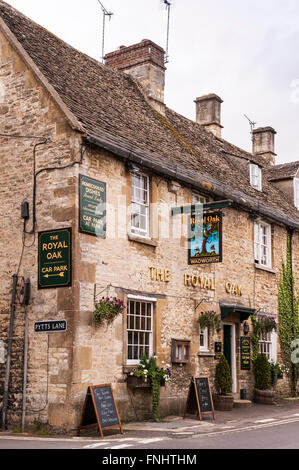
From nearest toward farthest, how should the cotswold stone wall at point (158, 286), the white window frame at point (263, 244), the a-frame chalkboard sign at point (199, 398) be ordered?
the cotswold stone wall at point (158, 286) < the a-frame chalkboard sign at point (199, 398) < the white window frame at point (263, 244)

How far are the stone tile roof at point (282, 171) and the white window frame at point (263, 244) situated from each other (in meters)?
5.01

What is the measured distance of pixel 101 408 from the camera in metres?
13.0

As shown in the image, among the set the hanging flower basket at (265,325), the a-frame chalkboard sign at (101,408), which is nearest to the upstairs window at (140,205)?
the a-frame chalkboard sign at (101,408)

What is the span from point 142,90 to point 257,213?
5.50 metres

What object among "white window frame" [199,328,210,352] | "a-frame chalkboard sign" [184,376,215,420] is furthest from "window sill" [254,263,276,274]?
"a-frame chalkboard sign" [184,376,215,420]

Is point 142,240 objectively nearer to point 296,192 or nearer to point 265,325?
point 265,325

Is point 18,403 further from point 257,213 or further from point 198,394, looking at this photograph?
A: point 257,213

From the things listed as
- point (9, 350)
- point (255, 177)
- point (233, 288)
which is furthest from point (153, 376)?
point (255, 177)

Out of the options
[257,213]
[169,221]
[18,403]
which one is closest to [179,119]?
[257,213]

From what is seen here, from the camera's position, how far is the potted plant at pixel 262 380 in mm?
19609

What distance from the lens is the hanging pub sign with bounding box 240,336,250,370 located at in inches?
776

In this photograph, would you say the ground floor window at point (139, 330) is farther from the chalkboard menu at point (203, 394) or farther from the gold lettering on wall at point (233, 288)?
the gold lettering on wall at point (233, 288)

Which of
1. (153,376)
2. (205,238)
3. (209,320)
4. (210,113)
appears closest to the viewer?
(153,376)

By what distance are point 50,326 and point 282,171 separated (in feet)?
51.7
